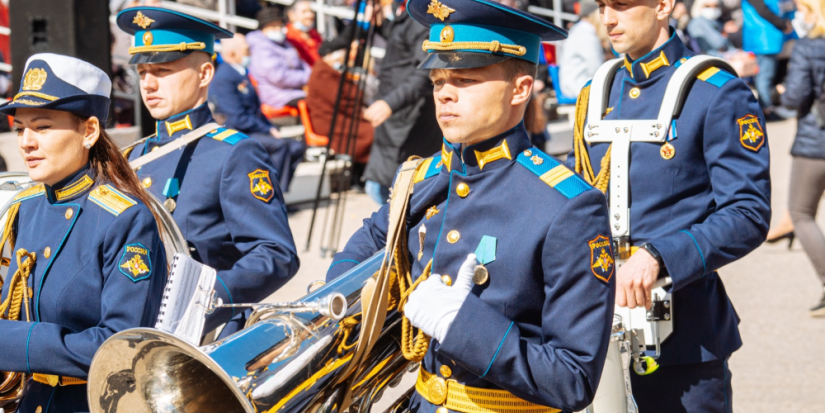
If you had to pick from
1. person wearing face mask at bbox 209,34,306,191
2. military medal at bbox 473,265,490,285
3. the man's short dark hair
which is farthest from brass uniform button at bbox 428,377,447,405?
person wearing face mask at bbox 209,34,306,191

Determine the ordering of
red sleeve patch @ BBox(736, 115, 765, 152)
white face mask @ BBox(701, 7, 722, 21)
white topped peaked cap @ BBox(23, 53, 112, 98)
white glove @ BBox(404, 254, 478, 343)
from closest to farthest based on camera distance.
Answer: white glove @ BBox(404, 254, 478, 343) → white topped peaked cap @ BBox(23, 53, 112, 98) → red sleeve patch @ BBox(736, 115, 765, 152) → white face mask @ BBox(701, 7, 722, 21)

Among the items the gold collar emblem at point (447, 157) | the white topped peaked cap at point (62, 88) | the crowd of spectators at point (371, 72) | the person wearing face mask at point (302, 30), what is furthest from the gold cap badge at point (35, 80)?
the person wearing face mask at point (302, 30)

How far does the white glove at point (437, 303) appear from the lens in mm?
1898

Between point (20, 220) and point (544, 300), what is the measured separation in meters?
1.56

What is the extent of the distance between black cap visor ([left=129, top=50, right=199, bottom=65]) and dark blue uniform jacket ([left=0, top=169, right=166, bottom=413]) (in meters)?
0.81

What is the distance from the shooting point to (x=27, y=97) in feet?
8.36

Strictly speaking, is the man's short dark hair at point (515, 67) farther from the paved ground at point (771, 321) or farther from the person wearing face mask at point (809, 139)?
the person wearing face mask at point (809, 139)

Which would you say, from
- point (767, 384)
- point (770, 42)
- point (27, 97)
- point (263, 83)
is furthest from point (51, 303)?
point (770, 42)

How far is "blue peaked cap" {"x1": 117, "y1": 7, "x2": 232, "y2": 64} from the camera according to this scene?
3383 millimetres

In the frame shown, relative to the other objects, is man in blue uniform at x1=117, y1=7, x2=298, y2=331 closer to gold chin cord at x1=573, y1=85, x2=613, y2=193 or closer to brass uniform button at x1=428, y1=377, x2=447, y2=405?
gold chin cord at x1=573, y1=85, x2=613, y2=193

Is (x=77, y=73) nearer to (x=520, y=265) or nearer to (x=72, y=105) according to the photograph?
(x=72, y=105)

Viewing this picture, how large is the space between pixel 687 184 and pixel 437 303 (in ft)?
3.97

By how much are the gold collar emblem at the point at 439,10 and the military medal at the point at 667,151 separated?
3.30 feet

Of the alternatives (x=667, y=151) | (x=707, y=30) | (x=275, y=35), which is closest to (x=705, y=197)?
(x=667, y=151)
